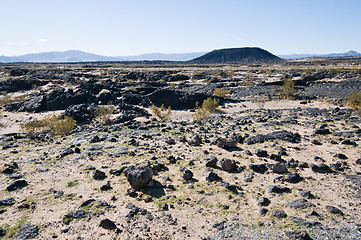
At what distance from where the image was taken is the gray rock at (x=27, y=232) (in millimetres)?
6721

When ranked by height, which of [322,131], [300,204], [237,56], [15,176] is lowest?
[15,176]

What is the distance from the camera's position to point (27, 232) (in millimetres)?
6863

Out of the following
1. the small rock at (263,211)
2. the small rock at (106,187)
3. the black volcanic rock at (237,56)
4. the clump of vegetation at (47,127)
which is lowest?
the clump of vegetation at (47,127)

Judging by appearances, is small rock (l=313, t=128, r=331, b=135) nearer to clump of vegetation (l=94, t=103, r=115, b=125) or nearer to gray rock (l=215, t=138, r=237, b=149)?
gray rock (l=215, t=138, r=237, b=149)

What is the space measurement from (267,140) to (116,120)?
50.4ft

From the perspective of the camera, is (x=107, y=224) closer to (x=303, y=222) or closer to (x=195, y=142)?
(x=303, y=222)

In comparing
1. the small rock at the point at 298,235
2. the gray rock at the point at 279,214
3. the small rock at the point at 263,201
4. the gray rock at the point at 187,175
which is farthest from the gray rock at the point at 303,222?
the gray rock at the point at 187,175

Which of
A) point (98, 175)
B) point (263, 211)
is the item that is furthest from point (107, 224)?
point (263, 211)

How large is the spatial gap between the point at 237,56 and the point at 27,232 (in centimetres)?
19046

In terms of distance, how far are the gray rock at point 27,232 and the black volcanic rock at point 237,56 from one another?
178 metres

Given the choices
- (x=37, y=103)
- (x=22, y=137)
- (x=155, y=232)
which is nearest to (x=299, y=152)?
(x=155, y=232)

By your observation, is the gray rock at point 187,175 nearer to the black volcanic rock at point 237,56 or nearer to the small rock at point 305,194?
the small rock at point 305,194

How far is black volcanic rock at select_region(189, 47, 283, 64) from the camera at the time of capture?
176m

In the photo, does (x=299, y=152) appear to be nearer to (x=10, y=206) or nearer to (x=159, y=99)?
(x=10, y=206)
